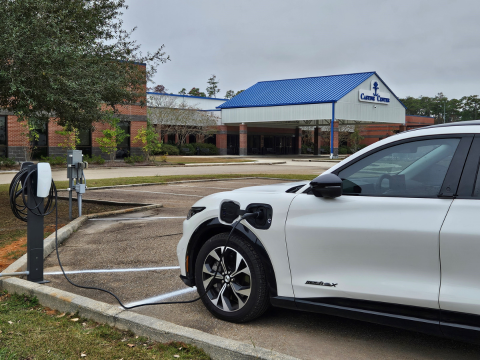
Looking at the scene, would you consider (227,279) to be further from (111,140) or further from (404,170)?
(111,140)

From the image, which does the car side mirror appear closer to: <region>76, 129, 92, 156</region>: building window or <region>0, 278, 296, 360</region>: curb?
<region>0, 278, 296, 360</region>: curb

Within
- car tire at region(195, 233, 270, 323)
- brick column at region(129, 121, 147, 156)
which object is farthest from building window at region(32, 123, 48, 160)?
car tire at region(195, 233, 270, 323)

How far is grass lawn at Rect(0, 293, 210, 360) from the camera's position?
368 centimetres

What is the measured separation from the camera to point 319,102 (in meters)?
47.0

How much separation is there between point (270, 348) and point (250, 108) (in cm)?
5003

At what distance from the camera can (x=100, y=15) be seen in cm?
1183

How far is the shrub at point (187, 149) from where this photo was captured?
5268 centimetres

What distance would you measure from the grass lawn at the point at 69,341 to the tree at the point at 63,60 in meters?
4.93

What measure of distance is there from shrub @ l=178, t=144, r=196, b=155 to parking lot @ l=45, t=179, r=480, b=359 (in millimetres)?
43341

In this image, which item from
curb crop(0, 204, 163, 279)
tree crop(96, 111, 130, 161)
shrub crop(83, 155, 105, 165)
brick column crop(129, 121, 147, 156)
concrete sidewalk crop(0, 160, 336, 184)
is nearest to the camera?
curb crop(0, 204, 163, 279)

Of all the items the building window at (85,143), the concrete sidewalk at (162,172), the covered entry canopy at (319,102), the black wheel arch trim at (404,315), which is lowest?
the black wheel arch trim at (404,315)

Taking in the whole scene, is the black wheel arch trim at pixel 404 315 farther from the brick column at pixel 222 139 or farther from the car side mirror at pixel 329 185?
the brick column at pixel 222 139

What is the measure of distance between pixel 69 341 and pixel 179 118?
1870 inches

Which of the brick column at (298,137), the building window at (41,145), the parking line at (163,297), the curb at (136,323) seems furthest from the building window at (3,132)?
the brick column at (298,137)
